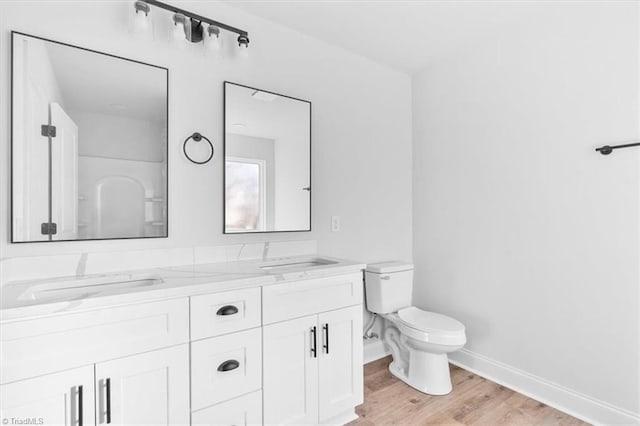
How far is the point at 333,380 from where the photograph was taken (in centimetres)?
179

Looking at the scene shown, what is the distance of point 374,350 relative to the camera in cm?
262

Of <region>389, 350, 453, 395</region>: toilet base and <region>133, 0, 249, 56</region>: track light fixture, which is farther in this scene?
<region>389, 350, 453, 395</region>: toilet base

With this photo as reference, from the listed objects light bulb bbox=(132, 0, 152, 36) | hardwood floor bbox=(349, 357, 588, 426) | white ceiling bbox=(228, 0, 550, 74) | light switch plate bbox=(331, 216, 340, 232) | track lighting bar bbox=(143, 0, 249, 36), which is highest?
white ceiling bbox=(228, 0, 550, 74)

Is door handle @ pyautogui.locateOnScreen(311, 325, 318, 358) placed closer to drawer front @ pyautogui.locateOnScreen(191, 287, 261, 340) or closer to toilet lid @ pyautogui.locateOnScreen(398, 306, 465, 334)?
drawer front @ pyautogui.locateOnScreen(191, 287, 261, 340)

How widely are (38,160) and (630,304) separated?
2888 mm

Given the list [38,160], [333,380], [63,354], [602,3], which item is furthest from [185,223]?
[602,3]

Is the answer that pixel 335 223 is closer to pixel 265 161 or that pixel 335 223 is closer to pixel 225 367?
pixel 265 161

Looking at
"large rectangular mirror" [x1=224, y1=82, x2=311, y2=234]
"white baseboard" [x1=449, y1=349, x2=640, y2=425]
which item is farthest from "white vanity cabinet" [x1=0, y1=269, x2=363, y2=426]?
"white baseboard" [x1=449, y1=349, x2=640, y2=425]

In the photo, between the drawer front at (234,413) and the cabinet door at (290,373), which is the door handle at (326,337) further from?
the drawer front at (234,413)

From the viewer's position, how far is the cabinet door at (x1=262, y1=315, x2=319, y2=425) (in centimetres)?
156

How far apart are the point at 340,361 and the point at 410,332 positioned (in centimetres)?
60

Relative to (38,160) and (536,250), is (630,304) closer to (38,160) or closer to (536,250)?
(536,250)

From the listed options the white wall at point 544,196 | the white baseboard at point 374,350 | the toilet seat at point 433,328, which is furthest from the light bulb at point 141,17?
the white baseboard at point 374,350

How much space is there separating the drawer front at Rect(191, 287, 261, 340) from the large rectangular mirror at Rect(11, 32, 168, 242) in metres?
0.58
